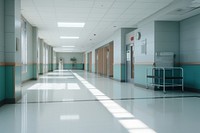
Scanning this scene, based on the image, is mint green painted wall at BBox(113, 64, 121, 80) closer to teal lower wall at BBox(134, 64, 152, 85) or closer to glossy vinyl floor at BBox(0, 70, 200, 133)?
teal lower wall at BBox(134, 64, 152, 85)

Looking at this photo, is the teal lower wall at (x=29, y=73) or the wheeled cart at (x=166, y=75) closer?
the wheeled cart at (x=166, y=75)

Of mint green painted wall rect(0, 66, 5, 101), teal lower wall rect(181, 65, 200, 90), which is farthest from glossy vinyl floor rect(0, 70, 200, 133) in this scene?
teal lower wall rect(181, 65, 200, 90)

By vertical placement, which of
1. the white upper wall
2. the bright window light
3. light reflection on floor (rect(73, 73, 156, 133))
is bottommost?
light reflection on floor (rect(73, 73, 156, 133))

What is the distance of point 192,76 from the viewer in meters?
8.21

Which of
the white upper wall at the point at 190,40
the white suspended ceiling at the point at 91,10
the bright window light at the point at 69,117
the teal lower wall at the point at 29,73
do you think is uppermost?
the white suspended ceiling at the point at 91,10

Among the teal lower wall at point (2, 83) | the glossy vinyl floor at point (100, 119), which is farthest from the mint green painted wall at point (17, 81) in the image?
the glossy vinyl floor at point (100, 119)

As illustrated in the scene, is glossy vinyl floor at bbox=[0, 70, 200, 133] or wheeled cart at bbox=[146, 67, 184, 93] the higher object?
wheeled cart at bbox=[146, 67, 184, 93]

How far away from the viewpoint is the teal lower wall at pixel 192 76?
25.9 feet

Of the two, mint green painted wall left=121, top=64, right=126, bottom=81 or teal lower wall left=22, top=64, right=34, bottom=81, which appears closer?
teal lower wall left=22, top=64, right=34, bottom=81

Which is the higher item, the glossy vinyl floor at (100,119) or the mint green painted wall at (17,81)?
the mint green painted wall at (17,81)

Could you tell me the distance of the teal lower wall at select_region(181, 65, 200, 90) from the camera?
790 centimetres

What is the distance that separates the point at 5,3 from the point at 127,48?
827 centimetres

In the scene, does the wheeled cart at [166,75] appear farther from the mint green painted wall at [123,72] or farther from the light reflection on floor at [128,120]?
the light reflection on floor at [128,120]

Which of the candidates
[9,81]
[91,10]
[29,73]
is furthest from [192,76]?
[29,73]
